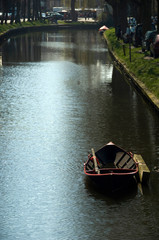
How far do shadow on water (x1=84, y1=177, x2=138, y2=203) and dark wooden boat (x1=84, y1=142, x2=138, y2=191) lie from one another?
0.36ft

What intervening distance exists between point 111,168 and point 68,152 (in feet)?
10.3

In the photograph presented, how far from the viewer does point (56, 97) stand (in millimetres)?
26922

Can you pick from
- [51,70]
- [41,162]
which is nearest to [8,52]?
[51,70]

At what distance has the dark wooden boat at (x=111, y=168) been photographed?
13539 mm

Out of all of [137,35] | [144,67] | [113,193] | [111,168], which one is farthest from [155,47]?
[113,193]

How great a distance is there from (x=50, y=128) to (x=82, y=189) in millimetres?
6518

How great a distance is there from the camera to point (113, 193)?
13781 millimetres

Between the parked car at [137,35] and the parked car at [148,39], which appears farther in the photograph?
the parked car at [137,35]

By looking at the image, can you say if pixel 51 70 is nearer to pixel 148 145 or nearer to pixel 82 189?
pixel 148 145

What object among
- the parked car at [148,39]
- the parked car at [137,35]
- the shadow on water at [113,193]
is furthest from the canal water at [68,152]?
the parked car at [137,35]

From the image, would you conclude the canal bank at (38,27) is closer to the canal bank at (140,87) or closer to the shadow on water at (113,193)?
the canal bank at (140,87)

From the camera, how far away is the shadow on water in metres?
13.5

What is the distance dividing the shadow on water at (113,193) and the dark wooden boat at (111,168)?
4.4 inches

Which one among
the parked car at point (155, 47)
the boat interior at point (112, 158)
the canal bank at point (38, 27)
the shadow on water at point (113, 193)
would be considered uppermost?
the parked car at point (155, 47)
